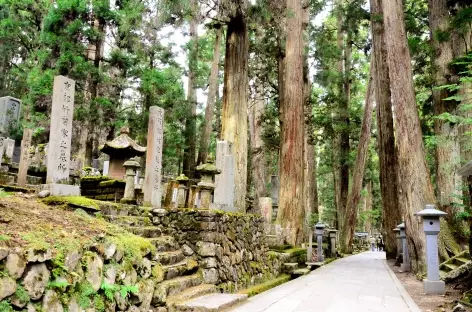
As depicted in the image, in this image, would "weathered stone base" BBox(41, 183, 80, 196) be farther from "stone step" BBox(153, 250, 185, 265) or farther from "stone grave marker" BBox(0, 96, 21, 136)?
"stone grave marker" BBox(0, 96, 21, 136)

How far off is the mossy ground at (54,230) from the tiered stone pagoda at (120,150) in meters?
7.46

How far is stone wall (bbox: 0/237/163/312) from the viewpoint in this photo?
8.94ft

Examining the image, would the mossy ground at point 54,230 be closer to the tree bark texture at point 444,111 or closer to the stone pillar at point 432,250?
the stone pillar at point 432,250

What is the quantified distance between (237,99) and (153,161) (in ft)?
14.0

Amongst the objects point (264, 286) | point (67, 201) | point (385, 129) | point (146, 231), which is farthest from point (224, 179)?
point (385, 129)

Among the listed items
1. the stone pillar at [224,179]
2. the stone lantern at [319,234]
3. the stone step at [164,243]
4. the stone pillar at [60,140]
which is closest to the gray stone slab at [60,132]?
the stone pillar at [60,140]

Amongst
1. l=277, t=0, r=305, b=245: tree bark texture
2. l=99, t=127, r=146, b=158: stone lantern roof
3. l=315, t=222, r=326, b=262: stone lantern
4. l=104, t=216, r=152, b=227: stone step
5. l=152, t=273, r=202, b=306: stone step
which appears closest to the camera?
l=152, t=273, r=202, b=306: stone step

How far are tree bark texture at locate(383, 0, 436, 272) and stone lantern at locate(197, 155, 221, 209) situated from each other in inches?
200

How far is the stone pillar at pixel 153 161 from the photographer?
21.9 feet

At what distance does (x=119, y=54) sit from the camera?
15.8 metres

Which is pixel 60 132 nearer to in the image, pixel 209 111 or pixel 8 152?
pixel 8 152

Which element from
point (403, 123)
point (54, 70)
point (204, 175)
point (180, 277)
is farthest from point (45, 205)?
point (54, 70)

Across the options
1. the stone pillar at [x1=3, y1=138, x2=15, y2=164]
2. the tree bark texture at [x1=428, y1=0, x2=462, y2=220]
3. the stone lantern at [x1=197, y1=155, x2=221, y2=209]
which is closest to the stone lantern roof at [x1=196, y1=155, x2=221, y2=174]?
the stone lantern at [x1=197, y1=155, x2=221, y2=209]

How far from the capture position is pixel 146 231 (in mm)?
5848
